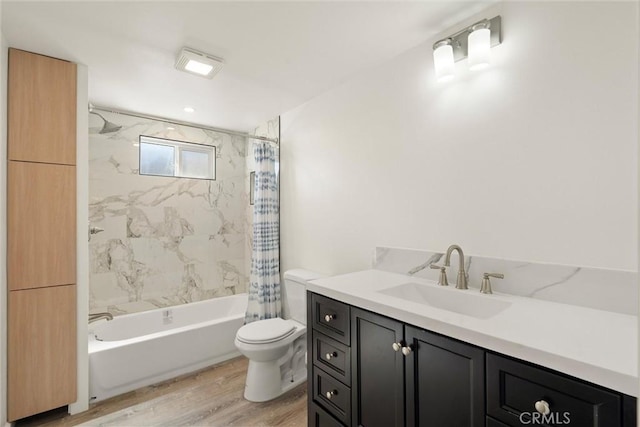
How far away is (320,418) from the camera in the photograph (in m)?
1.56

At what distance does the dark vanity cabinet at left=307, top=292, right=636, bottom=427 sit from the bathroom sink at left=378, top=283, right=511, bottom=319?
0.29m

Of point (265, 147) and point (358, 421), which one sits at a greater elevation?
point (265, 147)

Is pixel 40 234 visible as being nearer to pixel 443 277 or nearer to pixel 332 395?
pixel 332 395

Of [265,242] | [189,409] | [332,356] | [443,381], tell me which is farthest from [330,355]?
[265,242]

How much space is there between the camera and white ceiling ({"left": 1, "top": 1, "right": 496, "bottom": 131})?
58.2 inches

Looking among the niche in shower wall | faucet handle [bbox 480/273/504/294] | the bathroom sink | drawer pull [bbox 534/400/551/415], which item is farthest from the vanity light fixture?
the niche in shower wall

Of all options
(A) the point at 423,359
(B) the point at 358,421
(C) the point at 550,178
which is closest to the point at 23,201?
(B) the point at 358,421

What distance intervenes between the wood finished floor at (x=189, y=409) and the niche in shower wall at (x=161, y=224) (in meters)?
1.01

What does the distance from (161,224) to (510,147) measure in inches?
124

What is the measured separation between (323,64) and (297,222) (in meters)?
1.38

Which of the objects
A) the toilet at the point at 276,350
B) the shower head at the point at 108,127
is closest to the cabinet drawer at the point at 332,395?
the toilet at the point at 276,350

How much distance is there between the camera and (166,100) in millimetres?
2590

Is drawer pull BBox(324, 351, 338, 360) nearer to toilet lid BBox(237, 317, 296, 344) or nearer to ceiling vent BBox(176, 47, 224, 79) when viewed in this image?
toilet lid BBox(237, 317, 296, 344)

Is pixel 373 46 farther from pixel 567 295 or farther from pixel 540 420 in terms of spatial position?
pixel 540 420
